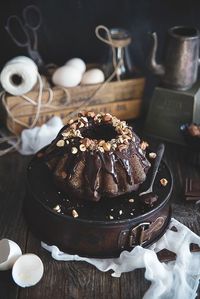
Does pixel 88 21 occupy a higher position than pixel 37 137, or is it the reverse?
pixel 88 21

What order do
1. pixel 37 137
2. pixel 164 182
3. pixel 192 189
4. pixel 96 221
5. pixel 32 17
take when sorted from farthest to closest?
1. pixel 32 17
2. pixel 37 137
3. pixel 192 189
4. pixel 164 182
5. pixel 96 221

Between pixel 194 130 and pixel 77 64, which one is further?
pixel 77 64

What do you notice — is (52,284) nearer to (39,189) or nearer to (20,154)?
(39,189)

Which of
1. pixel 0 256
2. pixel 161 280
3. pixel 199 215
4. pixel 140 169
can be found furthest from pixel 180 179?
pixel 0 256

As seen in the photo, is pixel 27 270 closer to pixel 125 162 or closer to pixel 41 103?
pixel 125 162

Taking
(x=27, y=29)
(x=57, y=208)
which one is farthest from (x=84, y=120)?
(x=27, y=29)

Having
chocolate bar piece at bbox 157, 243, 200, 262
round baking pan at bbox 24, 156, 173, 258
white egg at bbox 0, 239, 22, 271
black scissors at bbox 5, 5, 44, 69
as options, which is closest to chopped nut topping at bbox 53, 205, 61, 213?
round baking pan at bbox 24, 156, 173, 258
